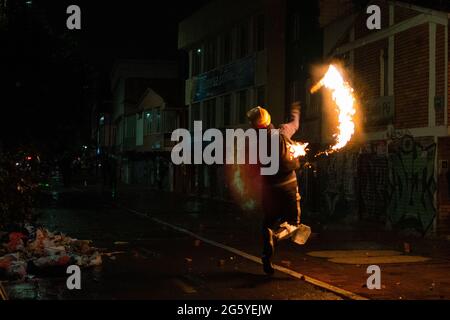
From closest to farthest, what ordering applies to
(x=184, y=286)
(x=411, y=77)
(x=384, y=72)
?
(x=184, y=286), (x=411, y=77), (x=384, y=72)

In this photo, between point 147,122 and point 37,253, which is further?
point 147,122

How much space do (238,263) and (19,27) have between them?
398 inches

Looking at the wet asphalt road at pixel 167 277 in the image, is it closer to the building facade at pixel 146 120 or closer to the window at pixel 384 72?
the window at pixel 384 72

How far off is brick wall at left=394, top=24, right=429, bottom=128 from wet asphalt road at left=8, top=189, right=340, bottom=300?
6.16m

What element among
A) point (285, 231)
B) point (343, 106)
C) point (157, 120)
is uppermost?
point (157, 120)

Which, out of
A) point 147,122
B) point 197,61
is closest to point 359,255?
point 197,61

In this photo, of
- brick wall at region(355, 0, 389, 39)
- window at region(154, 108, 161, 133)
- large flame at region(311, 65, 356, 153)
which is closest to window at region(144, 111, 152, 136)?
window at region(154, 108, 161, 133)

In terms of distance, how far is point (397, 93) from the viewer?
61.3 ft

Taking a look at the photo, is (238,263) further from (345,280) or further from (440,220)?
(440,220)

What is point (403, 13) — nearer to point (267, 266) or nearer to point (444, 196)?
point (444, 196)

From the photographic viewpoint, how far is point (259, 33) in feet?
109

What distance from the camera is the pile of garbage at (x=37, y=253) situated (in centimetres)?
1041

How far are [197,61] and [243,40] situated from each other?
784cm

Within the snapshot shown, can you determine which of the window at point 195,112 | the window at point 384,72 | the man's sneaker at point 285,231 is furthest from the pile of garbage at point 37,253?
the window at point 195,112
